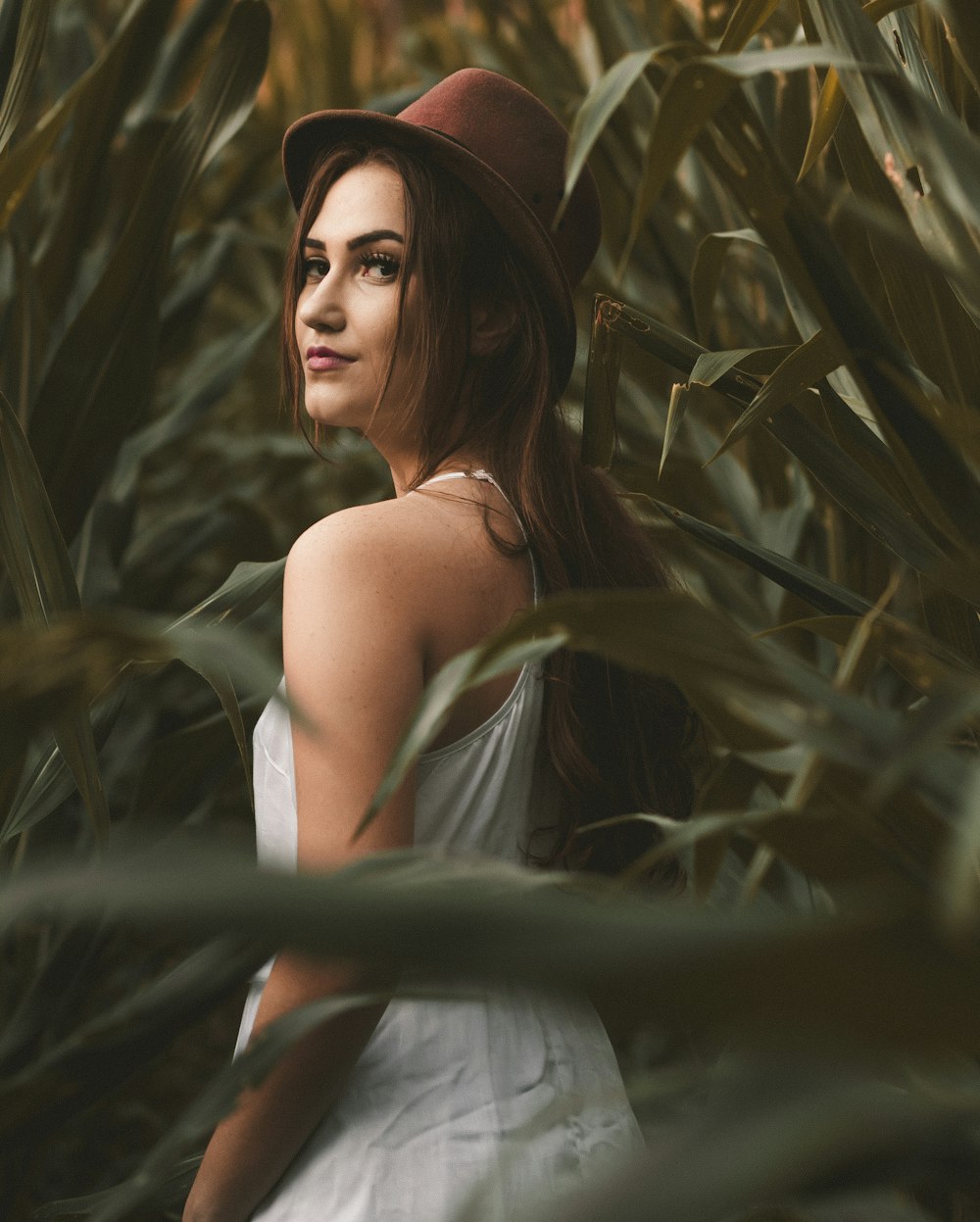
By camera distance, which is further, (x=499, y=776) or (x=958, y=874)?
(x=499, y=776)

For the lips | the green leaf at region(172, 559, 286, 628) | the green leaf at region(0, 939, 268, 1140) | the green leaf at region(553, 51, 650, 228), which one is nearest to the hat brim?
the lips

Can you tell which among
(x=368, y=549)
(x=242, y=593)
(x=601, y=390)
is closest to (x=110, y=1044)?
(x=242, y=593)

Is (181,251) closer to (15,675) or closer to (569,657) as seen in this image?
(569,657)

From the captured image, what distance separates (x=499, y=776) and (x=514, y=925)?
44cm

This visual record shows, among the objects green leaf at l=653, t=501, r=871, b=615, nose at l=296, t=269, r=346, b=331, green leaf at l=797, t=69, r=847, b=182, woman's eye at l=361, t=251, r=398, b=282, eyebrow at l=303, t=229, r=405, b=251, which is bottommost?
green leaf at l=653, t=501, r=871, b=615

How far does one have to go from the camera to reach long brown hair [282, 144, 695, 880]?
0.69 m

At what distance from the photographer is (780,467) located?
106 centimetres

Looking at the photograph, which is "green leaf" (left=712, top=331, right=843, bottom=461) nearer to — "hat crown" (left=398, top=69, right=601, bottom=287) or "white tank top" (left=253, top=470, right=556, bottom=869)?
"white tank top" (left=253, top=470, right=556, bottom=869)

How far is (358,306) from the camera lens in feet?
2.41

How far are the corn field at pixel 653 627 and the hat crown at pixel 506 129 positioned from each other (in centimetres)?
6

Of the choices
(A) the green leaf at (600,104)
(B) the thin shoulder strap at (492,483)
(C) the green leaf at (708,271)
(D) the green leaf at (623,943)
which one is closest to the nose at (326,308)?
(B) the thin shoulder strap at (492,483)

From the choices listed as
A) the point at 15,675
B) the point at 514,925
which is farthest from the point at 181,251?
the point at 514,925

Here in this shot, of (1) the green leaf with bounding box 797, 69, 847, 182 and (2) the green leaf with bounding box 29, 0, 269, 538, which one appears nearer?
(1) the green leaf with bounding box 797, 69, 847, 182

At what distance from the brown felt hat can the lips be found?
126 mm
